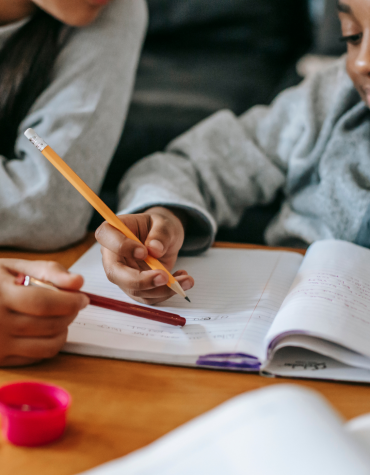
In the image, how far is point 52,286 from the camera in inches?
12.8

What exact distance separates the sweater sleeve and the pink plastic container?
0.41 metres

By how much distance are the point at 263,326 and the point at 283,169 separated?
44 cm

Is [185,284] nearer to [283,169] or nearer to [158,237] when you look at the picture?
[158,237]

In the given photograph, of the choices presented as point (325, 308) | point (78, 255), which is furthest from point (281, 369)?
point (78, 255)

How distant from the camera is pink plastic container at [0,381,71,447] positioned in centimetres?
25

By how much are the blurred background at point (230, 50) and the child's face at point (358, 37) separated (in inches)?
17.3

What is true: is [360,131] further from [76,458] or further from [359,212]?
[76,458]

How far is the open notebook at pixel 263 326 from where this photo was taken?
0.34 meters


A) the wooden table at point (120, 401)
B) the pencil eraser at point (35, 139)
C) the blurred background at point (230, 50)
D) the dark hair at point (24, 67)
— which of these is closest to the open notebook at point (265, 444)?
the wooden table at point (120, 401)

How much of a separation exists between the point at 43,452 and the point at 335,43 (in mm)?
1188

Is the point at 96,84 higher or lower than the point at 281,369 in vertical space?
higher

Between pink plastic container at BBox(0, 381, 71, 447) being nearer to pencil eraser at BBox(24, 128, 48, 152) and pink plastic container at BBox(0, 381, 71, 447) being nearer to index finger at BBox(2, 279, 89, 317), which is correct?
index finger at BBox(2, 279, 89, 317)

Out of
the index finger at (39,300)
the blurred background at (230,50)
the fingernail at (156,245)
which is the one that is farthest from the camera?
the blurred background at (230,50)

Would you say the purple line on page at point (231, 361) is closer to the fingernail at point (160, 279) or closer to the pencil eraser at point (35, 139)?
the fingernail at point (160, 279)
